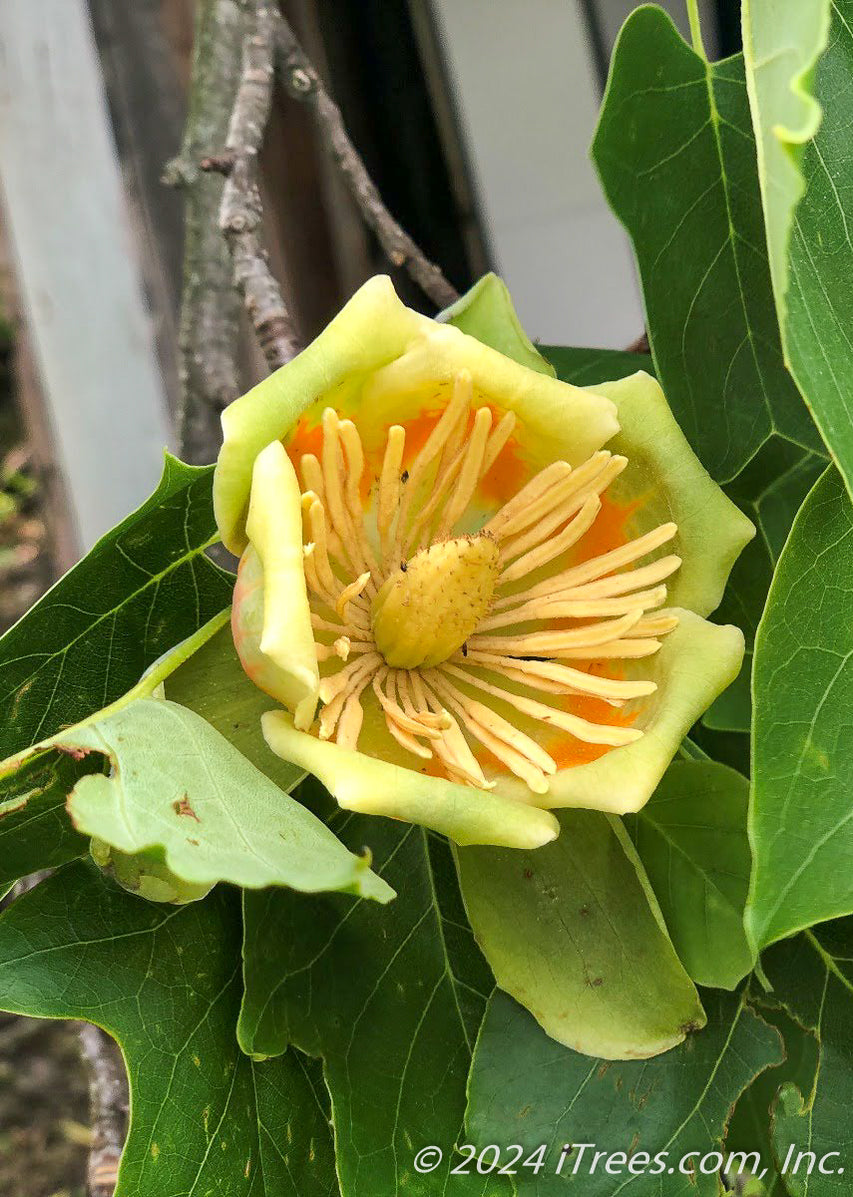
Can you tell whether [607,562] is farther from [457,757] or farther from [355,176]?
[355,176]

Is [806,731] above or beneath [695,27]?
beneath

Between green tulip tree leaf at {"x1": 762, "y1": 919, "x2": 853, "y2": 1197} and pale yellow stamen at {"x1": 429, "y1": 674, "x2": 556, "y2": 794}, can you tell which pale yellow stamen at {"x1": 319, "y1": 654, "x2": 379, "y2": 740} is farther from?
green tulip tree leaf at {"x1": 762, "y1": 919, "x2": 853, "y2": 1197}

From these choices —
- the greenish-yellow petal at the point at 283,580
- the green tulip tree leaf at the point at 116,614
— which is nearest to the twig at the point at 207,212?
the green tulip tree leaf at the point at 116,614

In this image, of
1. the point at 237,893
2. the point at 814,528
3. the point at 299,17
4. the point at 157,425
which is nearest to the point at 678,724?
the point at 814,528

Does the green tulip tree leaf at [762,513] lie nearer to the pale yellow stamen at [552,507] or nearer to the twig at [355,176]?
the pale yellow stamen at [552,507]

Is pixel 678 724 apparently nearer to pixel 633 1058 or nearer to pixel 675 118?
pixel 633 1058

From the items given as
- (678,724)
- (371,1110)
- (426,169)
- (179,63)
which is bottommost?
(371,1110)

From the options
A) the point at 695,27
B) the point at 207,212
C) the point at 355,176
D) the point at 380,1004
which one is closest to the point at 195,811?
the point at 380,1004
